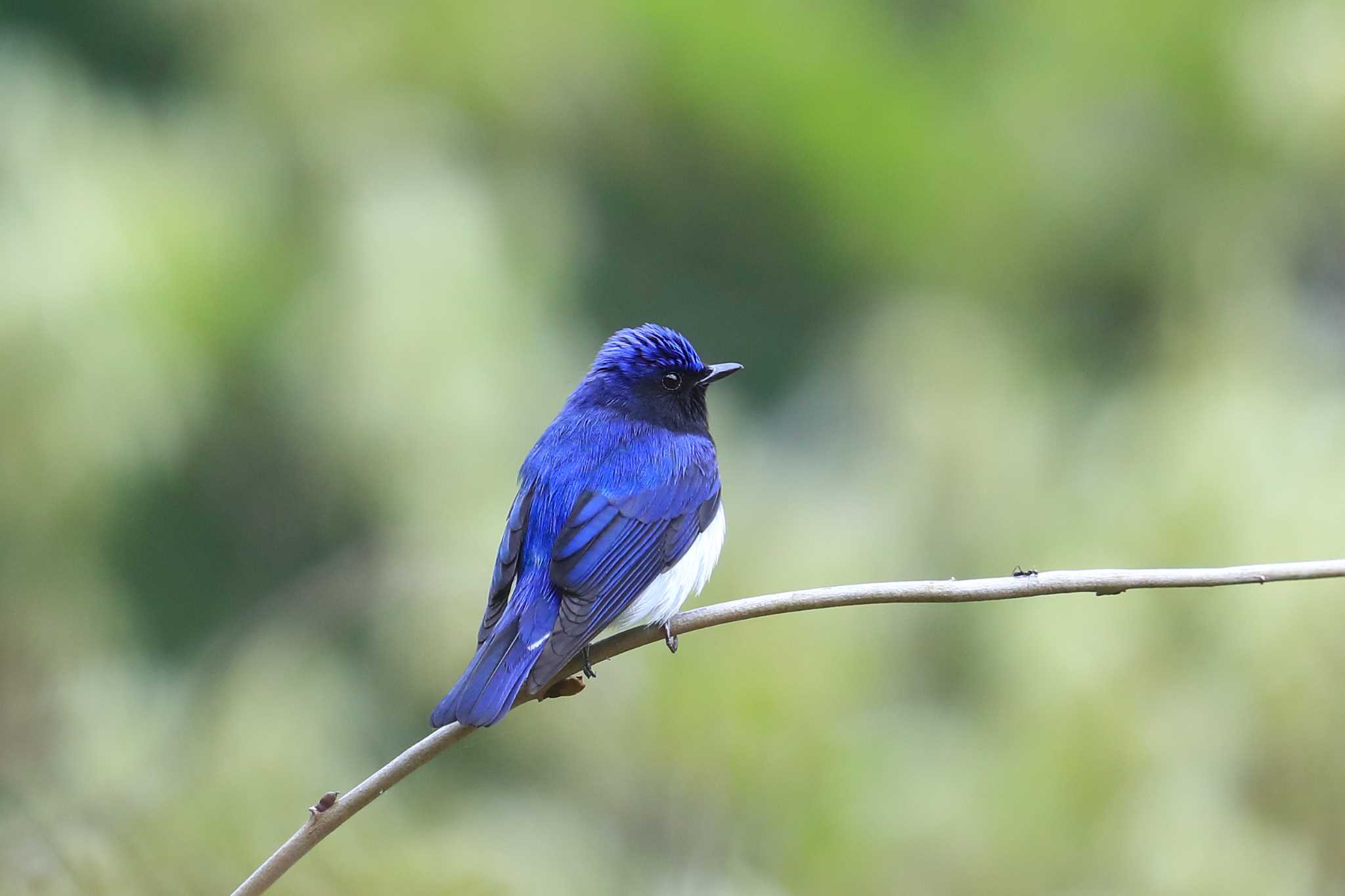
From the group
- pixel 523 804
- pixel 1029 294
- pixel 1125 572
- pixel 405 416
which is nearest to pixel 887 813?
pixel 523 804

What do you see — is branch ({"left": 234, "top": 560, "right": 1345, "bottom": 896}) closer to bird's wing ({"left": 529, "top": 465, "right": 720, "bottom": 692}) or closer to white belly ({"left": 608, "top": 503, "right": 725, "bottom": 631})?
bird's wing ({"left": 529, "top": 465, "right": 720, "bottom": 692})

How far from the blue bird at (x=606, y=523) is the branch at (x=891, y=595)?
1.10ft

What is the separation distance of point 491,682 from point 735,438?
13.2 ft

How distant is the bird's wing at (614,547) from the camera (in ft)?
8.29

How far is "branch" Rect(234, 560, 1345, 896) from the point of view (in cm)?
163

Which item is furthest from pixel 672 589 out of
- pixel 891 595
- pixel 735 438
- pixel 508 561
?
pixel 735 438

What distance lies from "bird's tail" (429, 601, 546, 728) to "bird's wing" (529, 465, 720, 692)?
5cm

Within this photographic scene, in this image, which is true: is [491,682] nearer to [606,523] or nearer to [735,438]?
[606,523]

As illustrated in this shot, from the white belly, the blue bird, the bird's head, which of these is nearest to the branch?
the blue bird

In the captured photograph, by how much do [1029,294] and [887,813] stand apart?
372 centimetres

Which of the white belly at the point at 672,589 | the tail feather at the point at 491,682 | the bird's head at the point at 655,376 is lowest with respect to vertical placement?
the tail feather at the point at 491,682

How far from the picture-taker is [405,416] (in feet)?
18.3

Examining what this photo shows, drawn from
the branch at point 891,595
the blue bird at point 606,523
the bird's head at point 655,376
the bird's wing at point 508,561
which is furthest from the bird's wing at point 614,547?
the branch at point 891,595

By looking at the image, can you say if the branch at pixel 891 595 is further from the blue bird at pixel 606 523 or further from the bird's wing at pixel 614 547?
the bird's wing at pixel 614 547
